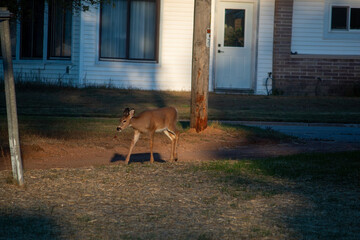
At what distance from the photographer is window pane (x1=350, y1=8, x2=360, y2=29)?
792 inches

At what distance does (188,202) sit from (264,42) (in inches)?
555

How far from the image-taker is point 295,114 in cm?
1556

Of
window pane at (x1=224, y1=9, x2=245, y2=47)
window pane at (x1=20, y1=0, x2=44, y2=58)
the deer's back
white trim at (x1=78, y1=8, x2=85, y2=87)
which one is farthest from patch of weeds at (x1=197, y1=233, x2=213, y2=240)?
window pane at (x1=20, y1=0, x2=44, y2=58)

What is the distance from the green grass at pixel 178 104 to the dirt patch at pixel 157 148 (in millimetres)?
2990

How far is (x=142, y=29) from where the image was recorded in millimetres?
19812

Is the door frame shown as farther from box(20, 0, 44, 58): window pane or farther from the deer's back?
the deer's back

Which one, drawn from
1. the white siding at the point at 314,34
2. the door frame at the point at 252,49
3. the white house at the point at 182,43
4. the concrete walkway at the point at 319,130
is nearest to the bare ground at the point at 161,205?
the concrete walkway at the point at 319,130

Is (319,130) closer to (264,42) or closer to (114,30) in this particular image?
(264,42)

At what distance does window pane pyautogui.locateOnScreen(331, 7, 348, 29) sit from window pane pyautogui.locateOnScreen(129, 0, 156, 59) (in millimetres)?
6105

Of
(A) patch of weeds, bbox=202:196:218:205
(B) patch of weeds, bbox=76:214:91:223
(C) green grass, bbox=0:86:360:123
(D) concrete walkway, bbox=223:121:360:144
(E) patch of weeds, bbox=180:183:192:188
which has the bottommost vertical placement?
(B) patch of weeds, bbox=76:214:91:223

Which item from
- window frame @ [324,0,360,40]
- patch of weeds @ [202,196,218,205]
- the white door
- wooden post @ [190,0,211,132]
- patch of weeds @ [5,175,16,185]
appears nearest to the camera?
patch of weeds @ [202,196,218,205]

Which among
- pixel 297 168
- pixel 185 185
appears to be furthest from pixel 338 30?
pixel 185 185

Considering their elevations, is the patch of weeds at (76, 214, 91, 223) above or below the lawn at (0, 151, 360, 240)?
below

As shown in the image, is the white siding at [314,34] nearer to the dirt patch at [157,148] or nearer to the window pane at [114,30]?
the window pane at [114,30]
